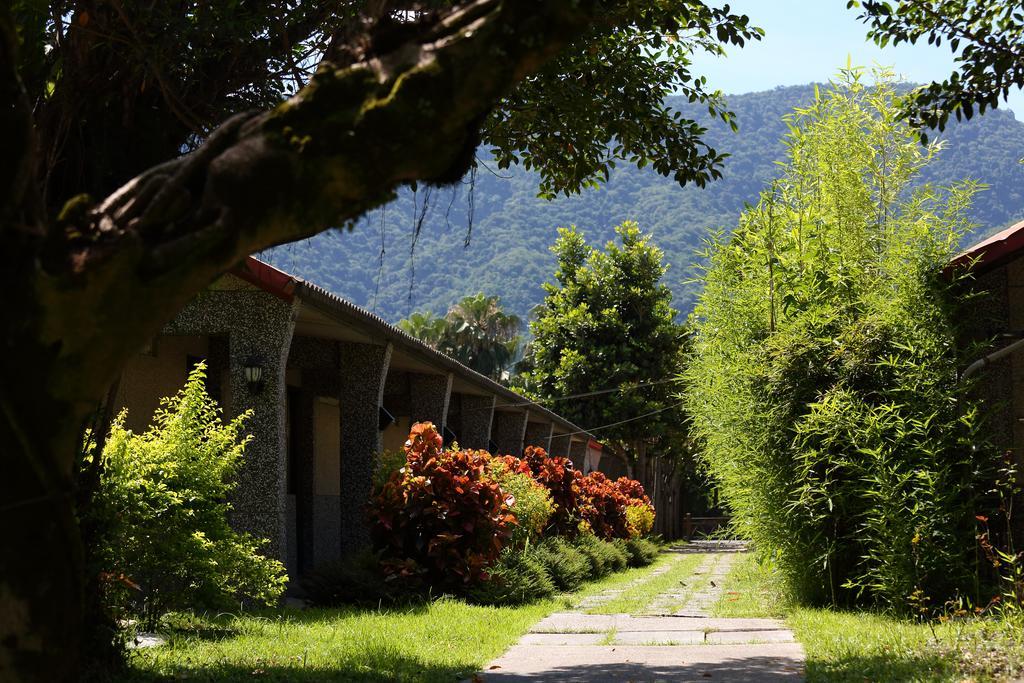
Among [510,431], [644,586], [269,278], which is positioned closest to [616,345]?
[510,431]

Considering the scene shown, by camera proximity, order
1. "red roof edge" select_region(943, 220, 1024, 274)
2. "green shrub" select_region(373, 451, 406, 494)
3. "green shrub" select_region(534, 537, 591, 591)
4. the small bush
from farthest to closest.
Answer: the small bush < "green shrub" select_region(534, 537, 591, 591) < "green shrub" select_region(373, 451, 406, 494) < "red roof edge" select_region(943, 220, 1024, 274)

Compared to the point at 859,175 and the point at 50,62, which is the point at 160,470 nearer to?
the point at 50,62


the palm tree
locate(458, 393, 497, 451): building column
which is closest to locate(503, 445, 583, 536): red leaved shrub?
locate(458, 393, 497, 451): building column

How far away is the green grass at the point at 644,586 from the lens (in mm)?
13031

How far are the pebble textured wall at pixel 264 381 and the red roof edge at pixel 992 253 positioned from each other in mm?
6731

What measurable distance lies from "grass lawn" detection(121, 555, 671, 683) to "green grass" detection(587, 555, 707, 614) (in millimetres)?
1348

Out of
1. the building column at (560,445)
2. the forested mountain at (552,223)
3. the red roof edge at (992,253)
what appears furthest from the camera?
the forested mountain at (552,223)

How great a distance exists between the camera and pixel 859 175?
1307 cm

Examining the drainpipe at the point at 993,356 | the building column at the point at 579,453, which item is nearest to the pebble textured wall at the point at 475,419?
the building column at the point at 579,453

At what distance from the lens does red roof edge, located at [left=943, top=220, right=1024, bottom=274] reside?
10219 millimetres

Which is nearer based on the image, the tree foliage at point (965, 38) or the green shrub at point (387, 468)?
the tree foliage at point (965, 38)

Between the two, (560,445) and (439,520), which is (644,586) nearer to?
(439,520)

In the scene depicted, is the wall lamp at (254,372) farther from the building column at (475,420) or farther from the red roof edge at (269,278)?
the building column at (475,420)

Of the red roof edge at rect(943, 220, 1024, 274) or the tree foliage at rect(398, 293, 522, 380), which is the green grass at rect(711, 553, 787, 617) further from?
the tree foliage at rect(398, 293, 522, 380)
